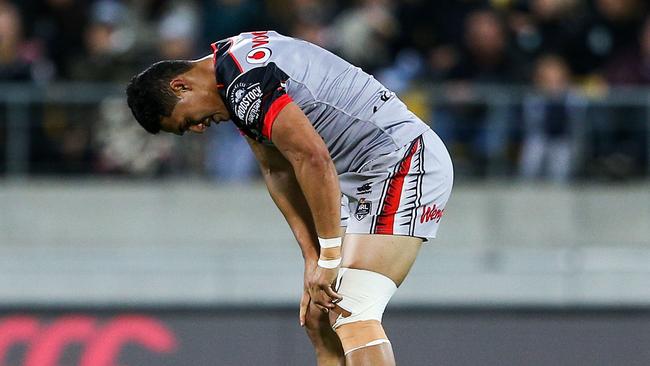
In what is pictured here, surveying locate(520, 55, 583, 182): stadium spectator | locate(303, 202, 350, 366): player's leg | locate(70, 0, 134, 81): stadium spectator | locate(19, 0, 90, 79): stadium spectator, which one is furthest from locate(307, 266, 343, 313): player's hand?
locate(19, 0, 90, 79): stadium spectator

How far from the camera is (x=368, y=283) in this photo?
18.8ft

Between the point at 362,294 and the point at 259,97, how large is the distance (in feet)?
3.36

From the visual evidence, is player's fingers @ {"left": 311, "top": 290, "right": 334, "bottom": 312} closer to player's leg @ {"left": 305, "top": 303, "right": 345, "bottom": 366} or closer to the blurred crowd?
player's leg @ {"left": 305, "top": 303, "right": 345, "bottom": 366}

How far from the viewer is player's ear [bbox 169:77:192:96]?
5.54 metres

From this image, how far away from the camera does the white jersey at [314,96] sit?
5.42 m

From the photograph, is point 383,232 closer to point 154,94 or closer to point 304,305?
point 304,305

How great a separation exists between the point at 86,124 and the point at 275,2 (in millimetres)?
2216

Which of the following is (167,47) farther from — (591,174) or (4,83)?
(591,174)

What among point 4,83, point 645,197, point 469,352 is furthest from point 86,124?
point 645,197

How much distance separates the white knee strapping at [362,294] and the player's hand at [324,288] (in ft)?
0.40

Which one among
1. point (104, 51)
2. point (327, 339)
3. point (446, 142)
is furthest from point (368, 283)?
point (104, 51)

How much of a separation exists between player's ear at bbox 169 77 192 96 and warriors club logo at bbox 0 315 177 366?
10.6 ft

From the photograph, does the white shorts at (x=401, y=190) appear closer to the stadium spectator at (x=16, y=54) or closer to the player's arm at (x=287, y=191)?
the player's arm at (x=287, y=191)

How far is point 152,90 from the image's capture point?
5.51m
